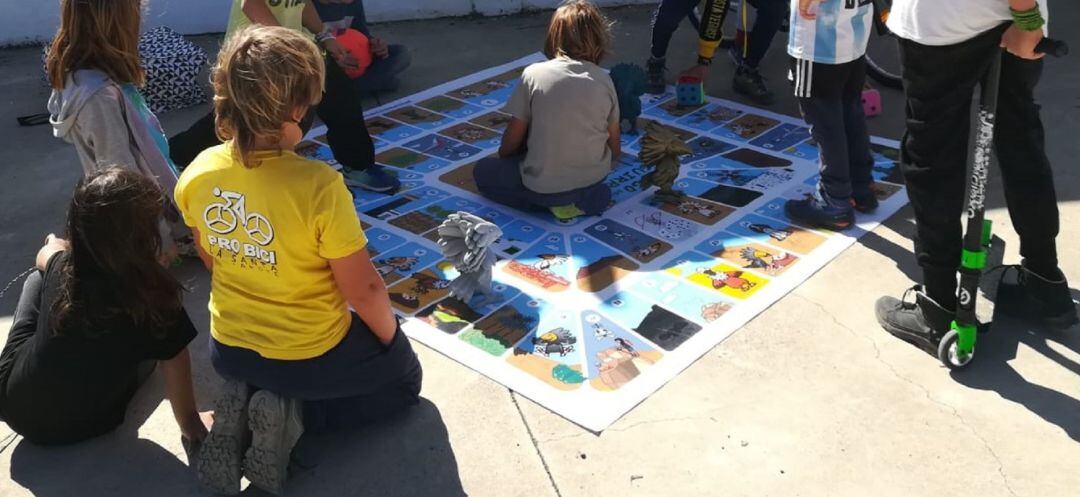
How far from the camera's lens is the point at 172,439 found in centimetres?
263

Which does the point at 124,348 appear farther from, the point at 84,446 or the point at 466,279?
the point at 466,279

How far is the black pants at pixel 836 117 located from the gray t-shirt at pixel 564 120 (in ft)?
2.36

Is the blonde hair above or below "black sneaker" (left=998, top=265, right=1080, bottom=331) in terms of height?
above

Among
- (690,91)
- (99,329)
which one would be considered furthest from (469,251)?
(690,91)

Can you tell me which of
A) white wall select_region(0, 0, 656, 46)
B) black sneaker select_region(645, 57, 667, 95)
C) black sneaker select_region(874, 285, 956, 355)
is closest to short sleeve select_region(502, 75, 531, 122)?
black sneaker select_region(874, 285, 956, 355)

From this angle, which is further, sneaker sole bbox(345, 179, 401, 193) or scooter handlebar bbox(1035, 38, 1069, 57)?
sneaker sole bbox(345, 179, 401, 193)

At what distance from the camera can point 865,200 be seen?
3.68 meters

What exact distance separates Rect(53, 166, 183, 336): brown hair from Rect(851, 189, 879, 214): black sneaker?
2.53 m

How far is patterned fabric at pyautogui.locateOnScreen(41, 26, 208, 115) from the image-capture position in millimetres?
5020

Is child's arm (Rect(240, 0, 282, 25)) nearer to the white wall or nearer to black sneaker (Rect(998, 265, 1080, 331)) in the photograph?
the white wall

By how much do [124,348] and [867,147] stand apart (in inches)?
107

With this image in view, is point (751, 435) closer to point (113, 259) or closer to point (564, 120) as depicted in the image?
point (564, 120)

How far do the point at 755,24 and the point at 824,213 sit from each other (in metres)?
1.85

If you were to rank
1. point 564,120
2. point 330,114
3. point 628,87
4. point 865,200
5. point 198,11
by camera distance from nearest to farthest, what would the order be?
1. point 564,120
2. point 865,200
3. point 330,114
4. point 628,87
5. point 198,11
